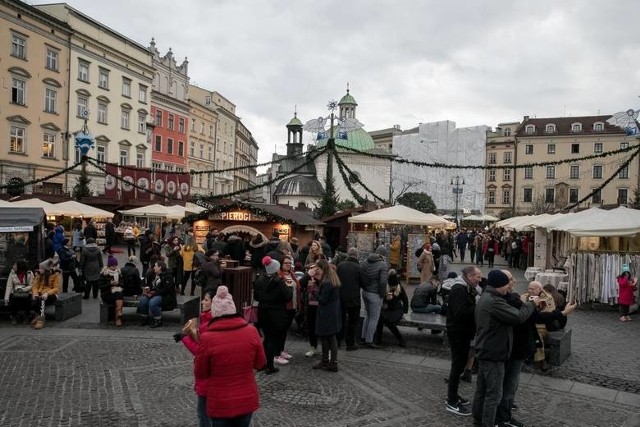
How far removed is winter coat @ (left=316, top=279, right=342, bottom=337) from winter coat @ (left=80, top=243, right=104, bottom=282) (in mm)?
7489

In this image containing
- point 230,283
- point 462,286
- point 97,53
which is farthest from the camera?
point 97,53

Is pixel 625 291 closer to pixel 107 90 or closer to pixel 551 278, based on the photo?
pixel 551 278

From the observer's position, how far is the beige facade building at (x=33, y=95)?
113 ft

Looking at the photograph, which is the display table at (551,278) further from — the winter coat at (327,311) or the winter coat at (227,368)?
the winter coat at (227,368)

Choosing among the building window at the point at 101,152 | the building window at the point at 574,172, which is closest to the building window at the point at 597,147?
the building window at the point at 574,172

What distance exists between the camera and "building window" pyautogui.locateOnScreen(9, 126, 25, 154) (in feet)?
115

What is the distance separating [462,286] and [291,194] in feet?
202

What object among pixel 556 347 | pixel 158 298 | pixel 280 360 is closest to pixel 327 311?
pixel 280 360

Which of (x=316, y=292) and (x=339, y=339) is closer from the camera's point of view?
(x=316, y=292)

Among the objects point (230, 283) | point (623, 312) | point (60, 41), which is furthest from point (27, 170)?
point (623, 312)

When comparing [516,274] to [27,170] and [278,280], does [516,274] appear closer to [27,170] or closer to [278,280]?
[278,280]

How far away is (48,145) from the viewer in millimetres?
38062

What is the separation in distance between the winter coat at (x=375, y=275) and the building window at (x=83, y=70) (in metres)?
38.4

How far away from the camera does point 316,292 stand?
8570mm
